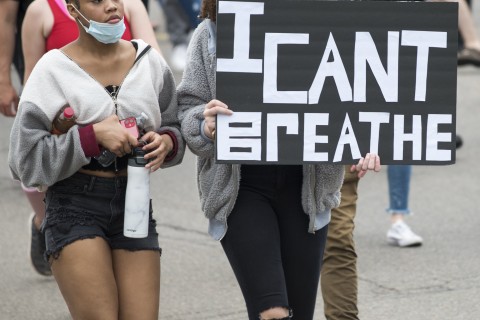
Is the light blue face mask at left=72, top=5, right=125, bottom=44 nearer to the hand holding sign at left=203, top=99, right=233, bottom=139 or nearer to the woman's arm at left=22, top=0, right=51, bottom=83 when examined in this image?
the hand holding sign at left=203, top=99, right=233, bottom=139

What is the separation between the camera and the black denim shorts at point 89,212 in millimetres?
4402

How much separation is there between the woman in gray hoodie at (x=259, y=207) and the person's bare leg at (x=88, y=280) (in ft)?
1.38

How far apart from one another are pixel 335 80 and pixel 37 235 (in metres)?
2.76

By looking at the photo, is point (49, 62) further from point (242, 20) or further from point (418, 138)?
point (418, 138)

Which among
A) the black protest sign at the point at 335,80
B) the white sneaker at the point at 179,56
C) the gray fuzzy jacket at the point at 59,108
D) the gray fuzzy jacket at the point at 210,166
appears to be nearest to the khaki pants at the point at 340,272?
the gray fuzzy jacket at the point at 210,166

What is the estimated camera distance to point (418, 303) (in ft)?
21.0

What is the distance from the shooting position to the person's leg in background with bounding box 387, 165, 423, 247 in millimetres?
7500

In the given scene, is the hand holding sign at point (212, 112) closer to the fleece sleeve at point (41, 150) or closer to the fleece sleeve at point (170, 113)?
the fleece sleeve at point (170, 113)

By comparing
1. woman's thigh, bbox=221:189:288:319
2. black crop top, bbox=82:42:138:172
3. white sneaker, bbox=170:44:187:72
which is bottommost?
woman's thigh, bbox=221:189:288:319

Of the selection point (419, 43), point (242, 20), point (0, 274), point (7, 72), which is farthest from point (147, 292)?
point (0, 274)

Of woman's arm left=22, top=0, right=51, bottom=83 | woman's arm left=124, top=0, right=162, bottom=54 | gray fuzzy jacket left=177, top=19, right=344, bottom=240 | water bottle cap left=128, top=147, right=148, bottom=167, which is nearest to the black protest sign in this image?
gray fuzzy jacket left=177, top=19, right=344, bottom=240

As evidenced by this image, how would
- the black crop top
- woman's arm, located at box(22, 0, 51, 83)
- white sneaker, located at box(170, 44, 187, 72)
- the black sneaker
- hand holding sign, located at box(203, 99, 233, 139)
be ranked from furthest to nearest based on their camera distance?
1. white sneaker, located at box(170, 44, 187, 72)
2. the black sneaker
3. woman's arm, located at box(22, 0, 51, 83)
4. the black crop top
5. hand holding sign, located at box(203, 99, 233, 139)

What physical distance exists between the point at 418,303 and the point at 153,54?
7.97 ft

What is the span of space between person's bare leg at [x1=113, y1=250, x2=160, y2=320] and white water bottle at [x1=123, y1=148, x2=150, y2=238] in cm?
11
